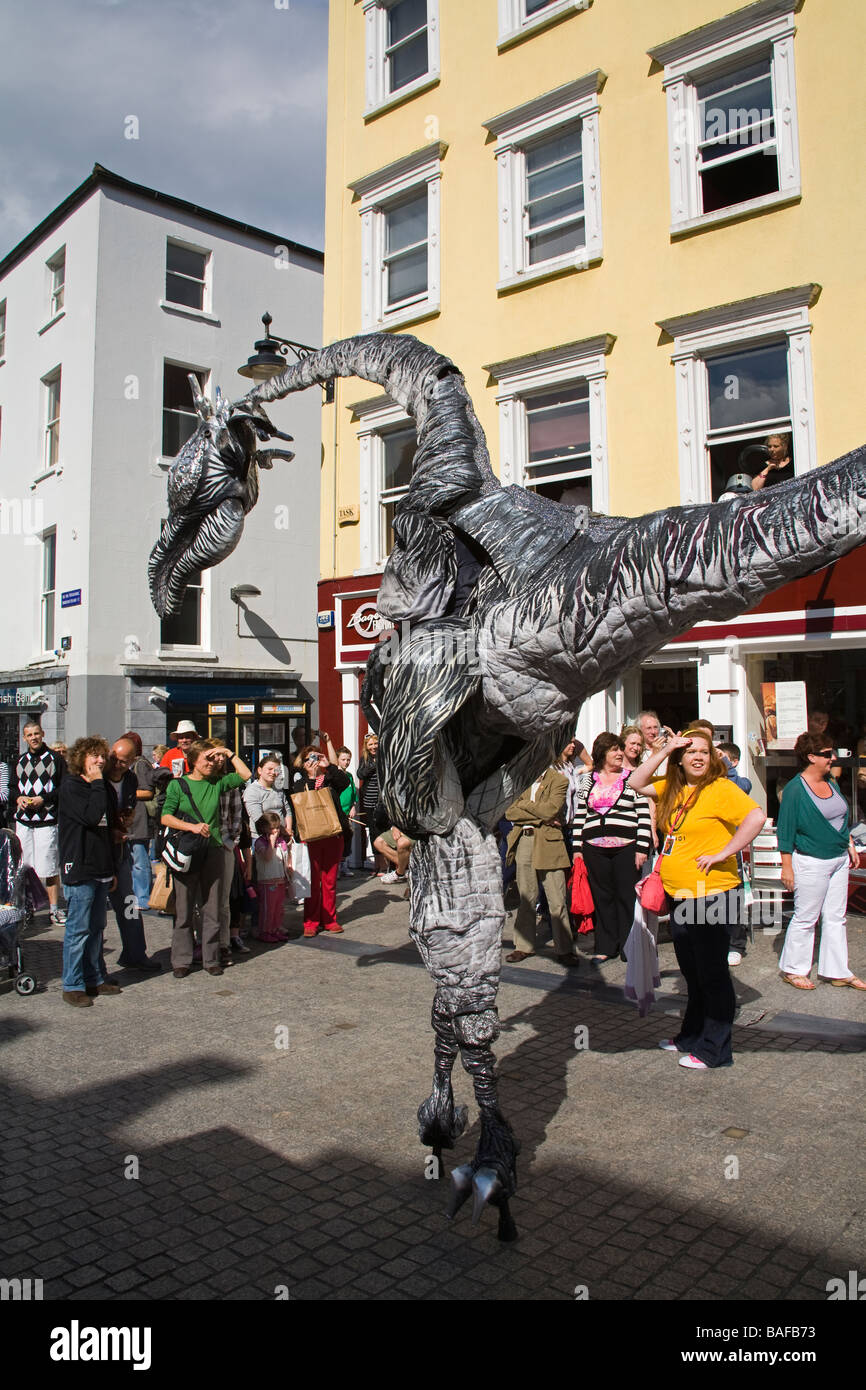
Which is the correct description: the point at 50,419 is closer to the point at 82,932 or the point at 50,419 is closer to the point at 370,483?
the point at 370,483

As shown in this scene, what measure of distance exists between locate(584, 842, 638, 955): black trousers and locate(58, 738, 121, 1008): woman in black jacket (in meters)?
3.80

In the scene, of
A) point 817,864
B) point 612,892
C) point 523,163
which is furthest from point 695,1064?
point 523,163

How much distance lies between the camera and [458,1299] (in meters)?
2.90

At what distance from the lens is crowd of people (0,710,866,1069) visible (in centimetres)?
510

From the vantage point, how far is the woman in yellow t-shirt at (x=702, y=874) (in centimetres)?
490

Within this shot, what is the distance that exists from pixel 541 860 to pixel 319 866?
2376 mm

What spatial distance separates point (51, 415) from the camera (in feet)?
59.5

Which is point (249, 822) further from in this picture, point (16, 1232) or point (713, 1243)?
point (713, 1243)

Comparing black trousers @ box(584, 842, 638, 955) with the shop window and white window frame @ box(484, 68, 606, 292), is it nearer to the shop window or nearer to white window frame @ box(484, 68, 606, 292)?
white window frame @ box(484, 68, 606, 292)

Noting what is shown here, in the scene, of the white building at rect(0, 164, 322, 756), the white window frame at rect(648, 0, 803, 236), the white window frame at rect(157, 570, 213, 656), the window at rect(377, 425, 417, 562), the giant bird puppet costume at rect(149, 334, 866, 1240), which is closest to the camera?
the giant bird puppet costume at rect(149, 334, 866, 1240)

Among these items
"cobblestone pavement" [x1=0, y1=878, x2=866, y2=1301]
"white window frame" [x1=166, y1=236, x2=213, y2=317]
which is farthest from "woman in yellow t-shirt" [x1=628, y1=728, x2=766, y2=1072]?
"white window frame" [x1=166, y1=236, x2=213, y2=317]

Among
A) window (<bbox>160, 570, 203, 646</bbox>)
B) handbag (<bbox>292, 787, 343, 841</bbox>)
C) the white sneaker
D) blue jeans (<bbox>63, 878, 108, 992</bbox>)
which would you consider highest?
window (<bbox>160, 570, 203, 646</bbox>)

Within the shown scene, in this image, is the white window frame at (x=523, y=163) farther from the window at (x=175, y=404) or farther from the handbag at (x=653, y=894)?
the handbag at (x=653, y=894)

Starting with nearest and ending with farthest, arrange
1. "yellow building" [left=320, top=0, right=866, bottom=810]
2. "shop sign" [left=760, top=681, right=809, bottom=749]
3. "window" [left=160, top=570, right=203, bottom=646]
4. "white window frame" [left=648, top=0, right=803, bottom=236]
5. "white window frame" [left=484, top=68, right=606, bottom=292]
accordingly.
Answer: "yellow building" [left=320, top=0, right=866, bottom=810]
"white window frame" [left=648, top=0, right=803, bottom=236]
"shop sign" [left=760, top=681, right=809, bottom=749]
"white window frame" [left=484, top=68, right=606, bottom=292]
"window" [left=160, top=570, right=203, bottom=646]
